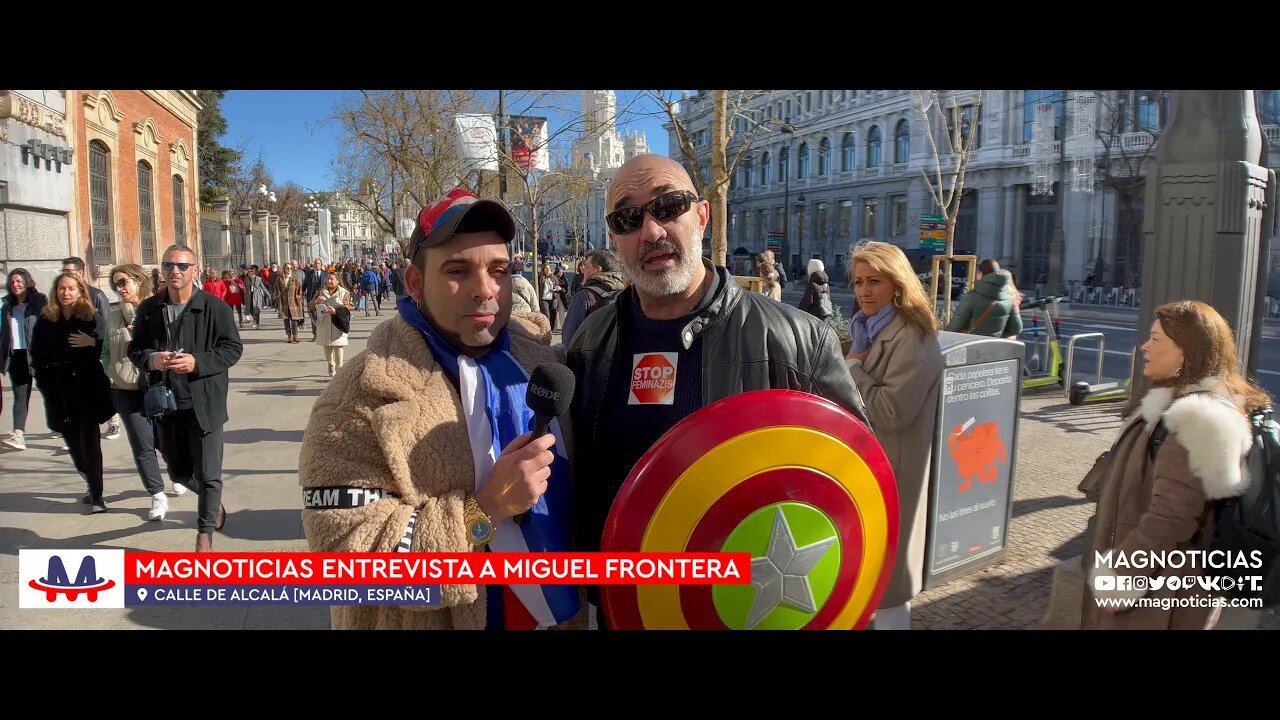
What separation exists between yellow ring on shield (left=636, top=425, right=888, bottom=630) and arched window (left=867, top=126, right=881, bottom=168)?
36.2 m

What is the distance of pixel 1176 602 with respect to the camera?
7.13ft

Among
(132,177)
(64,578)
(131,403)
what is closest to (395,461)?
(64,578)

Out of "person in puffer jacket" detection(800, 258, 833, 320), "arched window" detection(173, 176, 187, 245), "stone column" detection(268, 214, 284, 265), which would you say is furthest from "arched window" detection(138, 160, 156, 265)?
"person in puffer jacket" detection(800, 258, 833, 320)

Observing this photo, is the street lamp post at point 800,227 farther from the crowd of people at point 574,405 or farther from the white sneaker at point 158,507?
the crowd of people at point 574,405

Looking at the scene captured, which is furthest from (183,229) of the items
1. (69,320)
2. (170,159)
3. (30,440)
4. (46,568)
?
(46,568)

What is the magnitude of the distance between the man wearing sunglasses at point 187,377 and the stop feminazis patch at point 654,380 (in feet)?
12.4

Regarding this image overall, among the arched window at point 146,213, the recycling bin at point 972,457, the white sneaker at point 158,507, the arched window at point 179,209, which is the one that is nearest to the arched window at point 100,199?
the arched window at point 146,213

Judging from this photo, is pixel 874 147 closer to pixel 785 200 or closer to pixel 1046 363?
pixel 785 200

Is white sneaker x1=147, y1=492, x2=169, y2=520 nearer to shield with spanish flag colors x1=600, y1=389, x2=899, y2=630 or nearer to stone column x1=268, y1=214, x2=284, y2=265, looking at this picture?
shield with spanish flag colors x1=600, y1=389, x2=899, y2=630

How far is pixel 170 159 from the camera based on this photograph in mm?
21641

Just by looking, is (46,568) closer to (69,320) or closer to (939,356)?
(939,356)

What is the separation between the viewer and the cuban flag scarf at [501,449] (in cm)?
165

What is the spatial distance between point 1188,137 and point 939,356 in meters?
1.75

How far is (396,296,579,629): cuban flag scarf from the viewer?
5.42ft
